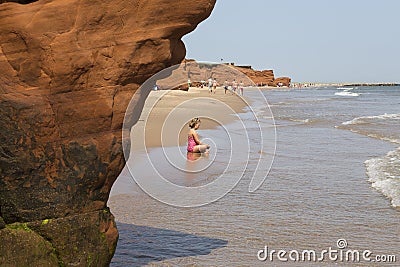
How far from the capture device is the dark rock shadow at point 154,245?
574 cm

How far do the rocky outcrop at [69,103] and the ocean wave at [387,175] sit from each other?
540 cm

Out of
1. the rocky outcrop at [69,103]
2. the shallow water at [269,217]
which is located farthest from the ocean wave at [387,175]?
the rocky outcrop at [69,103]

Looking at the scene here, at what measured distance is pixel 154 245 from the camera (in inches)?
245

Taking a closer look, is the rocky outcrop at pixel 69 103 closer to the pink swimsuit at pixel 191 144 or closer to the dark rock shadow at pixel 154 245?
the dark rock shadow at pixel 154 245

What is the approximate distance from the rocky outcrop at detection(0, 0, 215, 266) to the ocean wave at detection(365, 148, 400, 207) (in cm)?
540

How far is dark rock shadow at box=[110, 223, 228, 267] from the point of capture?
5.74 metres

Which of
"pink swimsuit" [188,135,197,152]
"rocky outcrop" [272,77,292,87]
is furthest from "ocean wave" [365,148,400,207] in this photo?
"rocky outcrop" [272,77,292,87]

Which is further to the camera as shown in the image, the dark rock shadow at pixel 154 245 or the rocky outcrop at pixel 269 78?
the rocky outcrop at pixel 269 78

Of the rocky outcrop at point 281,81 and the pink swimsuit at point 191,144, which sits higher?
the pink swimsuit at point 191,144

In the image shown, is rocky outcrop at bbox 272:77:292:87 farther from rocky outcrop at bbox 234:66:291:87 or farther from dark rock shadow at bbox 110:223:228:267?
dark rock shadow at bbox 110:223:228:267

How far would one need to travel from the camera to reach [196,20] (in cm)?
459

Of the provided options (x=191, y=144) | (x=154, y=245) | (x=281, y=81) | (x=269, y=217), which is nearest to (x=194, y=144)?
(x=191, y=144)

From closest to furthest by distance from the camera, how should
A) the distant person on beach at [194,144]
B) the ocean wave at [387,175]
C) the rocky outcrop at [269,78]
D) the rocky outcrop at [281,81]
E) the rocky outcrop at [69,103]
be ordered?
the rocky outcrop at [69,103] → the ocean wave at [387,175] → the distant person on beach at [194,144] → the rocky outcrop at [269,78] → the rocky outcrop at [281,81]

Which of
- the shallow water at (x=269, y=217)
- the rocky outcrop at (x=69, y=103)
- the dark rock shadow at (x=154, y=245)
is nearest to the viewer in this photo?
the rocky outcrop at (x=69, y=103)
